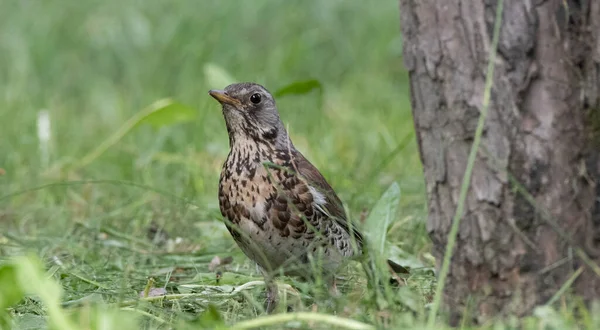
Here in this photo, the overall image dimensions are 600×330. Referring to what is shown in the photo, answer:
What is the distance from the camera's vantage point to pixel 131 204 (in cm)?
592

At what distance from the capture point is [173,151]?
6762mm

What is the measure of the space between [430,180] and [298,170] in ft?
3.92

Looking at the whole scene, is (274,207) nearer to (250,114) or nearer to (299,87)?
(250,114)

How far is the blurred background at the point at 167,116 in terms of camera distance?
5.57 m

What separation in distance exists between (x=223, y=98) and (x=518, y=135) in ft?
5.74

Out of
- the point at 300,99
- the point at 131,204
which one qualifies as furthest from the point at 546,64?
the point at 300,99

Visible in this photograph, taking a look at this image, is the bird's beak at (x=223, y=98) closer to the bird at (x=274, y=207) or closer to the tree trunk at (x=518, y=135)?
the bird at (x=274, y=207)

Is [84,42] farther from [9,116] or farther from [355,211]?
[355,211]

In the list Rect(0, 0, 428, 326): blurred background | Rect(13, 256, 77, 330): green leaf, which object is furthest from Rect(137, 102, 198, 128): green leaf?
Rect(13, 256, 77, 330): green leaf

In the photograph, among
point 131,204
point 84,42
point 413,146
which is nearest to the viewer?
point 131,204

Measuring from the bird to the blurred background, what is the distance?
1.83ft

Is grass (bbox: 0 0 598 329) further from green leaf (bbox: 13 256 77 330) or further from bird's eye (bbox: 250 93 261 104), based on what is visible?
bird's eye (bbox: 250 93 261 104)

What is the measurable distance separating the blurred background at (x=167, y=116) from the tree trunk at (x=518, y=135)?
1.63m

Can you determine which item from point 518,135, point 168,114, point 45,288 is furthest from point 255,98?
point 45,288
